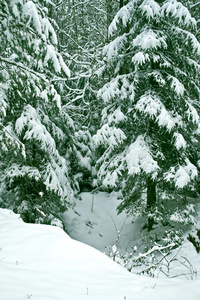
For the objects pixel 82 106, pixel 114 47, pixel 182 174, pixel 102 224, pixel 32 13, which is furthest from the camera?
pixel 82 106

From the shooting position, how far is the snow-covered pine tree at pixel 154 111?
25.1 feet

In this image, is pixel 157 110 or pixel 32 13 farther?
pixel 157 110

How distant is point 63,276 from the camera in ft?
8.64

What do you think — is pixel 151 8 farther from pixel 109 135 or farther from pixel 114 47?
pixel 109 135

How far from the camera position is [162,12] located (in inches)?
298

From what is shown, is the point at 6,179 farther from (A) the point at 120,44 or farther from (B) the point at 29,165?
(A) the point at 120,44

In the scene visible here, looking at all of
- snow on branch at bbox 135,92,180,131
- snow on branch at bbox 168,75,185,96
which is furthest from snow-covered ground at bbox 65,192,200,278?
snow on branch at bbox 168,75,185,96

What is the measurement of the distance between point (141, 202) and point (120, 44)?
5311 mm

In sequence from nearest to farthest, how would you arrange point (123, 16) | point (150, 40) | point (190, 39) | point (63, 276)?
point (63, 276)
point (150, 40)
point (190, 39)
point (123, 16)

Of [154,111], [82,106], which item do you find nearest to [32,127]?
[154,111]

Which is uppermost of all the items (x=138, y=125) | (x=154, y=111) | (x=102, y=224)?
(x=154, y=111)

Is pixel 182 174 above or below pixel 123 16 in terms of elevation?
below

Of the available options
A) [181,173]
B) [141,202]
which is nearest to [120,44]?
[181,173]

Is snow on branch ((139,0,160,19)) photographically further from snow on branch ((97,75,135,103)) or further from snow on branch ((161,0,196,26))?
snow on branch ((97,75,135,103))
